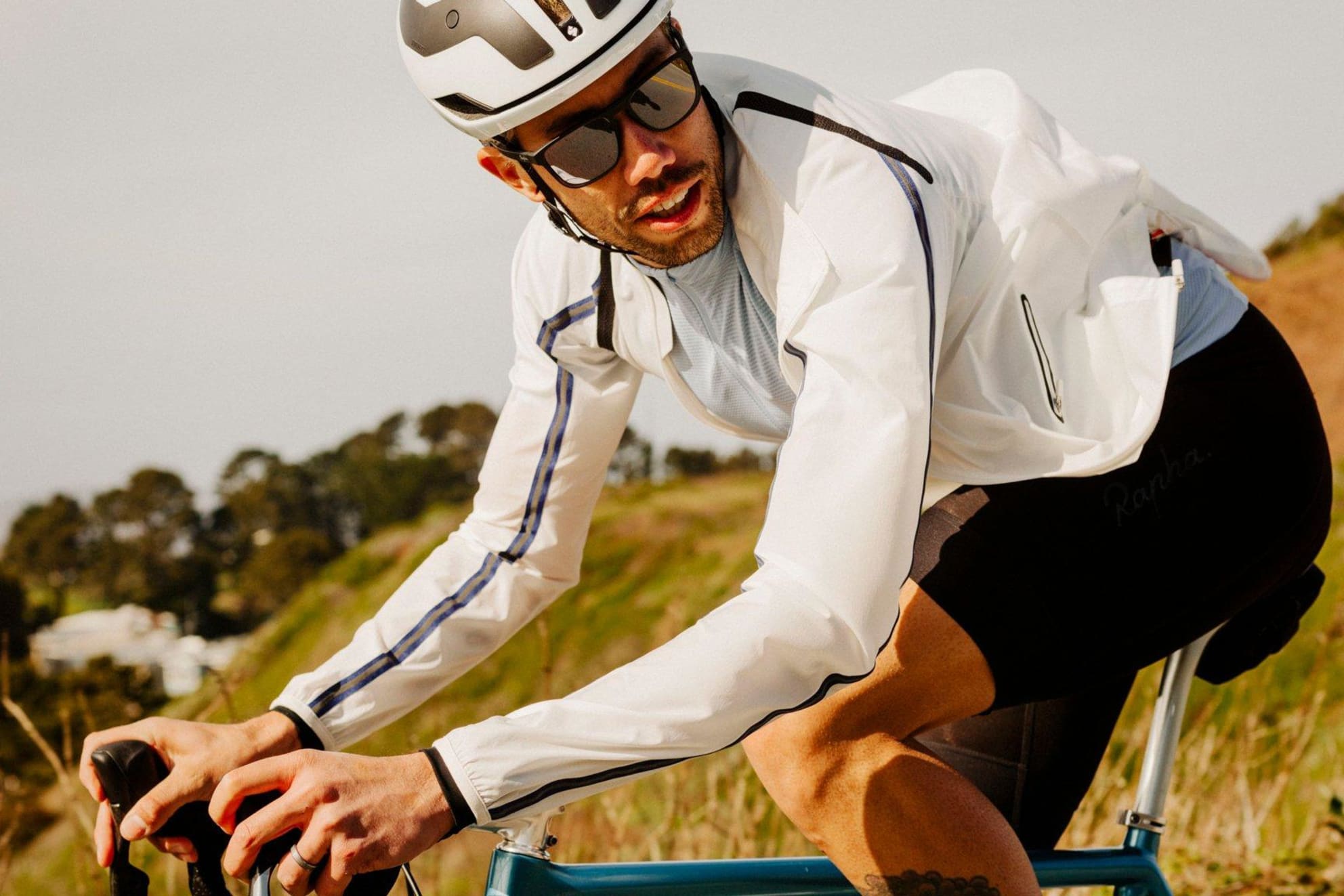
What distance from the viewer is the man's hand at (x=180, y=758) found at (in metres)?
1.50

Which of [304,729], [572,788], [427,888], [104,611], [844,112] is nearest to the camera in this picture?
[572,788]

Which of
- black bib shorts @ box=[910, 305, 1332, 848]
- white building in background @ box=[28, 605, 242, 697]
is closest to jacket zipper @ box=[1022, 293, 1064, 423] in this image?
black bib shorts @ box=[910, 305, 1332, 848]

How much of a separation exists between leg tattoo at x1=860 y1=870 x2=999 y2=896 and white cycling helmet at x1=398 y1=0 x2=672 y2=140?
119cm

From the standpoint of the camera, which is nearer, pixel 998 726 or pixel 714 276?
pixel 714 276

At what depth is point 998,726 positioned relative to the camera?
2168mm

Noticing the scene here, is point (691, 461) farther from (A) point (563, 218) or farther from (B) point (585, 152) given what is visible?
(B) point (585, 152)

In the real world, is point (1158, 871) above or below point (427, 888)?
above

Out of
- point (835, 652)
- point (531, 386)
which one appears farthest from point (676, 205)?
point (835, 652)

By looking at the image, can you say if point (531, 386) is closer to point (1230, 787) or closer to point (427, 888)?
point (427, 888)

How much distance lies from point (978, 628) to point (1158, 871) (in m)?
0.72

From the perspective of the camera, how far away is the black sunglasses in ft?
5.83

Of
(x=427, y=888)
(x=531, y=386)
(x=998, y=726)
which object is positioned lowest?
(x=427, y=888)

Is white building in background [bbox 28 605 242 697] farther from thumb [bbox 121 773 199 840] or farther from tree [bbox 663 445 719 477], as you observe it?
tree [bbox 663 445 719 477]

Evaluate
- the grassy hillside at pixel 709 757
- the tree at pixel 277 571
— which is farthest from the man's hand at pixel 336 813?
the tree at pixel 277 571
